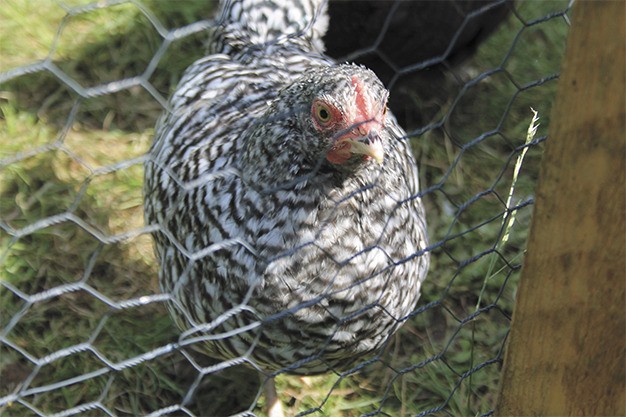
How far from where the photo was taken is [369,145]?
4.14 ft

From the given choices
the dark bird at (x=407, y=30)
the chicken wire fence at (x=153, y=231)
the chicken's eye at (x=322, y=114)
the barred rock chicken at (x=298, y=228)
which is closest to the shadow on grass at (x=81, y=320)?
the chicken wire fence at (x=153, y=231)

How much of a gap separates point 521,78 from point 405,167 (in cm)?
144

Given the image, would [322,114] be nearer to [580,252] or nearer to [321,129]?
[321,129]

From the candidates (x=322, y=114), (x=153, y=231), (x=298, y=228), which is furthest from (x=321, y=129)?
(x=153, y=231)

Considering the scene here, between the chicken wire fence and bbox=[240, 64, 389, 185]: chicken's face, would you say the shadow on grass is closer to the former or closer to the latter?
the chicken wire fence

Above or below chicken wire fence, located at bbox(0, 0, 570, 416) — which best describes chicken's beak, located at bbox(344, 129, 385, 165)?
above

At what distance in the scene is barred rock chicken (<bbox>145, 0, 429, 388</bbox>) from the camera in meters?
1.32

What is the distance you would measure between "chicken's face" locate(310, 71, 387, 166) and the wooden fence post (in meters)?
0.30

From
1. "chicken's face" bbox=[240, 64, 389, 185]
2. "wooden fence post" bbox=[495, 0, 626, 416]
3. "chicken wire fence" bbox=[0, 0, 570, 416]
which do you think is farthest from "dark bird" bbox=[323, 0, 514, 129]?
"wooden fence post" bbox=[495, 0, 626, 416]

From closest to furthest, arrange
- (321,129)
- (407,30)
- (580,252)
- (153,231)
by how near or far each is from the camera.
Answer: (580,252) → (321,129) → (153,231) → (407,30)

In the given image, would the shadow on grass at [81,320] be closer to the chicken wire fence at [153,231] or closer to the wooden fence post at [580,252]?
the chicken wire fence at [153,231]

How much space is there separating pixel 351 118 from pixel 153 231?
0.72 metres

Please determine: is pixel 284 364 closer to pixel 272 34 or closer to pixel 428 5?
pixel 272 34

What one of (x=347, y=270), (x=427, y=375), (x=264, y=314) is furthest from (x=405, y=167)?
(x=427, y=375)
